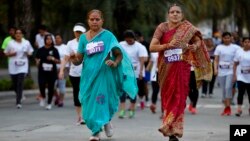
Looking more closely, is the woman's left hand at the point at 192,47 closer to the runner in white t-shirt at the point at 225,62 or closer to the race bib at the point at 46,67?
the runner in white t-shirt at the point at 225,62

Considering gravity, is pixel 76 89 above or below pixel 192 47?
below

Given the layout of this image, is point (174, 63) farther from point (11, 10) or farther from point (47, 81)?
point (11, 10)

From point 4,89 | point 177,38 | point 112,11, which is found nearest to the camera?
point 177,38

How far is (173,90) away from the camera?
9.91m

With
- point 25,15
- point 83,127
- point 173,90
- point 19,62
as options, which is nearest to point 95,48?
point 173,90

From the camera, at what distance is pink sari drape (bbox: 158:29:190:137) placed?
9.85 m

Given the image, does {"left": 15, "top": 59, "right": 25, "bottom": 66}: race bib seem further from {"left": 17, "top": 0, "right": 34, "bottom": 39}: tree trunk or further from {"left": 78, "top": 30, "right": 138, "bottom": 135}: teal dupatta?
{"left": 78, "top": 30, "right": 138, "bottom": 135}: teal dupatta

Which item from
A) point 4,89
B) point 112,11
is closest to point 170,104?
point 4,89

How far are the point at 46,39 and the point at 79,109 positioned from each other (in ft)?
13.0

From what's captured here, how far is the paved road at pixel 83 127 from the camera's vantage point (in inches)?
422

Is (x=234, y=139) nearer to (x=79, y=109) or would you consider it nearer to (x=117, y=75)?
(x=117, y=75)

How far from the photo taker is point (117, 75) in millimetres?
10422

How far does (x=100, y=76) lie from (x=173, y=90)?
1.13m

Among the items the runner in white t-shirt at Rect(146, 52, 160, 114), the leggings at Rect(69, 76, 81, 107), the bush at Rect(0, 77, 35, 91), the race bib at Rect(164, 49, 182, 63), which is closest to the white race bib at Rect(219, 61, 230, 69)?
the runner in white t-shirt at Rect(146, 52, 160, 114)
